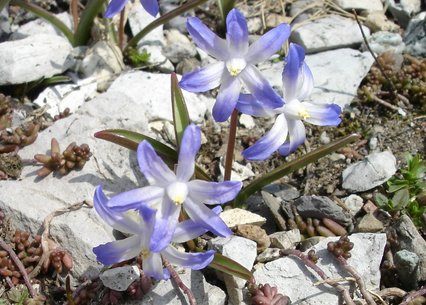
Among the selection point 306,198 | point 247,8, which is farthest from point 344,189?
point 247,8

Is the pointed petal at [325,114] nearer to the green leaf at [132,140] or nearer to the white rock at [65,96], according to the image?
the green leaf at [132,140]

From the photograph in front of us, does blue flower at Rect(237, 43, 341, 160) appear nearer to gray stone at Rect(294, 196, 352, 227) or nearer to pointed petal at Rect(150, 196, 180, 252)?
gray stone at Rect(294, 196, 352, 227)

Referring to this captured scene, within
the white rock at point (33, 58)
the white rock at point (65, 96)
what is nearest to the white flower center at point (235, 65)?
the white rock at point (65, 96)

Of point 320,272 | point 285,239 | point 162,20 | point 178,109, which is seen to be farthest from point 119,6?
point 320,272

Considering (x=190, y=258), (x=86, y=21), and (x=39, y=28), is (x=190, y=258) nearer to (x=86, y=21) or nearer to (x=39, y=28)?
(x=86, y=21)

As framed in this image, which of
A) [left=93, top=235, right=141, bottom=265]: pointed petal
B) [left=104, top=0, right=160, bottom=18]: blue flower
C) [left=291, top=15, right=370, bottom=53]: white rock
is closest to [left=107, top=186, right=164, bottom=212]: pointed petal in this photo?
[left=93, top=235, right=141, bottom=265]: pointed petal
